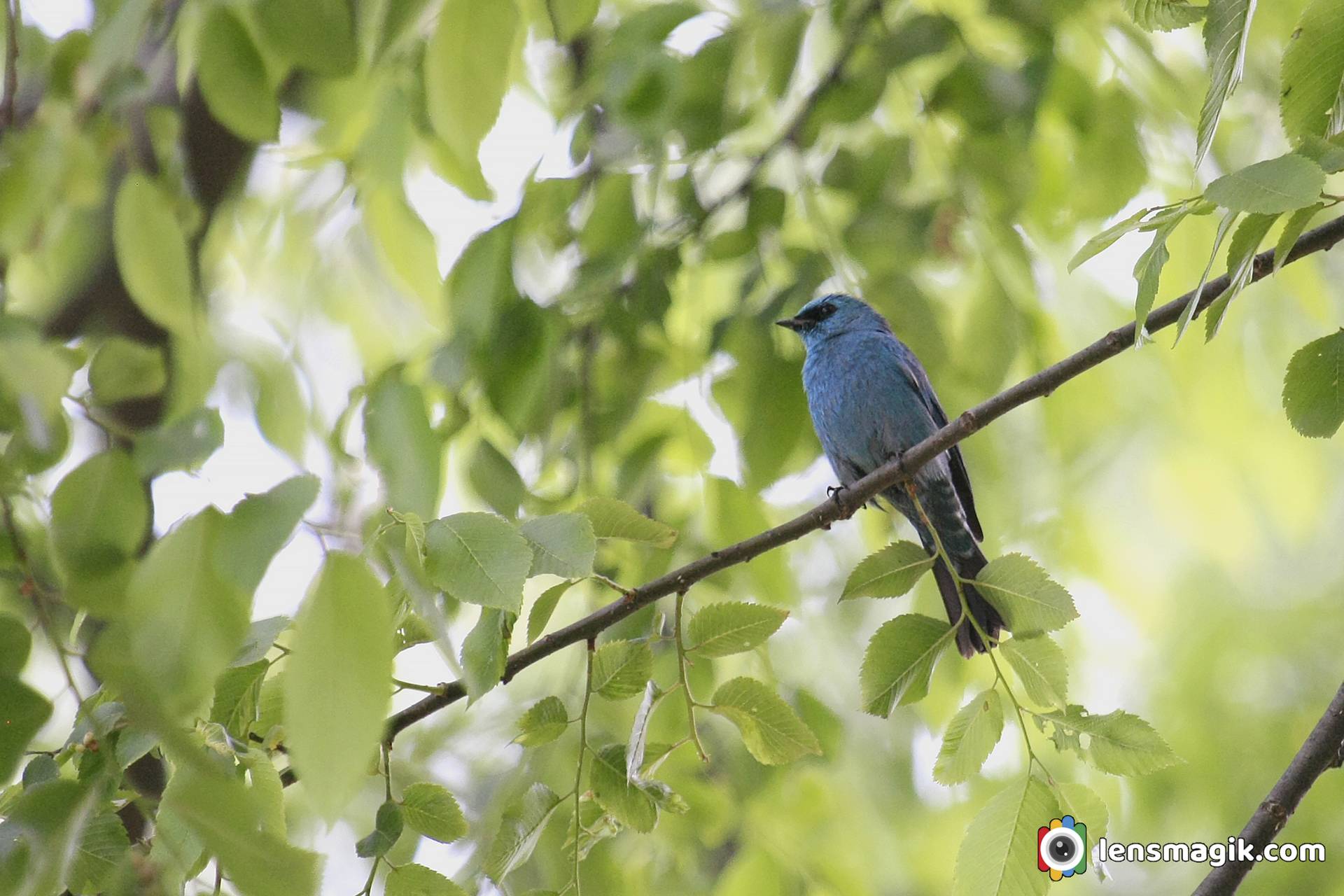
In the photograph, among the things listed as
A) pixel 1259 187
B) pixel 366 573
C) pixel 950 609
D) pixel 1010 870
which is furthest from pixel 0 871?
pixel 950 609

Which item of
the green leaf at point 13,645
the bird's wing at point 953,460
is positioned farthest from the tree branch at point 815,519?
the bird's wing at point 953,460

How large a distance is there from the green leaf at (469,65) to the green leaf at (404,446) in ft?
2.26

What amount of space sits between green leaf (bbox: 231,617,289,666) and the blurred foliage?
1 centimetres

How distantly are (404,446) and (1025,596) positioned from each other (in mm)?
1314

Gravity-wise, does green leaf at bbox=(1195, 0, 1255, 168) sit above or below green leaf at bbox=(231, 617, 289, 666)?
above

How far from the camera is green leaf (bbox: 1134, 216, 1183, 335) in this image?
1.47m

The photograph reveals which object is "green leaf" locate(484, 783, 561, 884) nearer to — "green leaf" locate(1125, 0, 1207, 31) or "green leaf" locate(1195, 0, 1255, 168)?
"green leaf" locate(1195, 0, 1255, 168)

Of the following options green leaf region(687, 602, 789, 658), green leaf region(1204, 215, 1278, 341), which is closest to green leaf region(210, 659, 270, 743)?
green leaf region(687, 602, 789, 658)

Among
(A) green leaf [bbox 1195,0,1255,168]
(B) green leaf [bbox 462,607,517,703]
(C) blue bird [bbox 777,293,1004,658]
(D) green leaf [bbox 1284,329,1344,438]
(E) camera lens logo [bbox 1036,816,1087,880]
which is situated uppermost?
(A) green leaf [bbox 1195,0,1255,168]

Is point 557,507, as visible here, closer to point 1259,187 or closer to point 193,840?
point 193,840

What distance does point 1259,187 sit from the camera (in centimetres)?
136

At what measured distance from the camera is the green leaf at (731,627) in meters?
1.96

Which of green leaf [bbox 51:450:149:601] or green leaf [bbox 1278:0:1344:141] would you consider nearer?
green leaf [bbox 1278:0:1344:141]

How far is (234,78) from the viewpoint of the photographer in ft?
8.11
